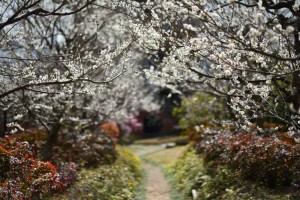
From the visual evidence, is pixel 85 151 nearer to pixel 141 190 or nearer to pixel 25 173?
pixel 141 190

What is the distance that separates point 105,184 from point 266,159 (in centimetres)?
449

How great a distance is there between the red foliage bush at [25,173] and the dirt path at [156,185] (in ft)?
10.7

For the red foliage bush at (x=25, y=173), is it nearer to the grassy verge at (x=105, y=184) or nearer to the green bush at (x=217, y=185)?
the grassy verge at (x=105, y=184)

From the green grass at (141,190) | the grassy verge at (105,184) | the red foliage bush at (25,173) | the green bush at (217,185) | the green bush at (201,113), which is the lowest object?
the green grass at (141,190)

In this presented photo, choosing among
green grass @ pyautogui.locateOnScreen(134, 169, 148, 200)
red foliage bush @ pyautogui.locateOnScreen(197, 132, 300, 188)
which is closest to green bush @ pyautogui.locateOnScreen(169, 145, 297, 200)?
red foliage bush @ pyautogui.locateOnScreen(197, 132, 300, 188)

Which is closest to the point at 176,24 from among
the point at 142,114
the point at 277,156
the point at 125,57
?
the point at 125,57

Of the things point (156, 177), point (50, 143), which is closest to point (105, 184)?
point (50, 143)

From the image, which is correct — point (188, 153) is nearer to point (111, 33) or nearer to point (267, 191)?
point (111, 33)

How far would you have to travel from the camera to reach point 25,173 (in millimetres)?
8305

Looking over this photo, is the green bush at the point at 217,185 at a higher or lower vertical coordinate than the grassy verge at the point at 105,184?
lower

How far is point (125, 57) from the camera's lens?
26.6 ft

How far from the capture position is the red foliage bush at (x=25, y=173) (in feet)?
26.2

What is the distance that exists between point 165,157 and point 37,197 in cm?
1363

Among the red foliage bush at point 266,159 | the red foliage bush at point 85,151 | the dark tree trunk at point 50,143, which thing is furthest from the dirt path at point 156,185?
the dark tree trunk at point 50,143
